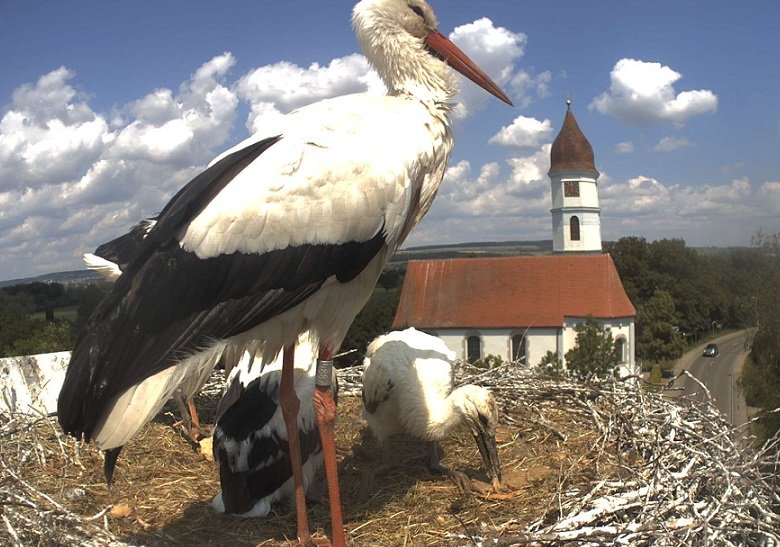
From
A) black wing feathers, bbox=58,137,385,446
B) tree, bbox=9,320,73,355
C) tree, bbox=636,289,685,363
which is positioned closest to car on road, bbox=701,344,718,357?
tree, bbox=636,289,685,363

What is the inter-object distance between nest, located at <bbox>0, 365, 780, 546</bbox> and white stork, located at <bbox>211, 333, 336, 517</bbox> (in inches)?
4.4

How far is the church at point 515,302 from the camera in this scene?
99.5 feet

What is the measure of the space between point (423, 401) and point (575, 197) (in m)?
41.4

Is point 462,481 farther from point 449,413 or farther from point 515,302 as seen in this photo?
point 515,302

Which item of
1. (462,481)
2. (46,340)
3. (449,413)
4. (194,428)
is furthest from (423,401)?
(46,340)

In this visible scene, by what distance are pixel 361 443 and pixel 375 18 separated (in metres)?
2.79

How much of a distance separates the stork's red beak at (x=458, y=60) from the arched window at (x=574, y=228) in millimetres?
41515

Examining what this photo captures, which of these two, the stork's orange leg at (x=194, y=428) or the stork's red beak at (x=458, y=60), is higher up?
the stork's red beak at (x=458, y=60)

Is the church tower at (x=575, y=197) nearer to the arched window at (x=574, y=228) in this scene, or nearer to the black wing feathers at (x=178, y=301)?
the arched window at (x=574, y=228)

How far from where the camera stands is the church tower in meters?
42.7

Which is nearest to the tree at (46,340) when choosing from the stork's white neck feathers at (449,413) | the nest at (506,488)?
the nest at (506,488)

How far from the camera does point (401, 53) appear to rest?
2869 millimetres

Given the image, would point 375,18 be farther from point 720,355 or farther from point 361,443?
point 720,355

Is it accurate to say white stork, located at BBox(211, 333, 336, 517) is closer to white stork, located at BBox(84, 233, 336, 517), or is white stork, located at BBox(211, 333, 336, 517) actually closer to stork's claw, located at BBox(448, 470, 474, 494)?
white stork, located at BBox(84, 233, 336, 517)
